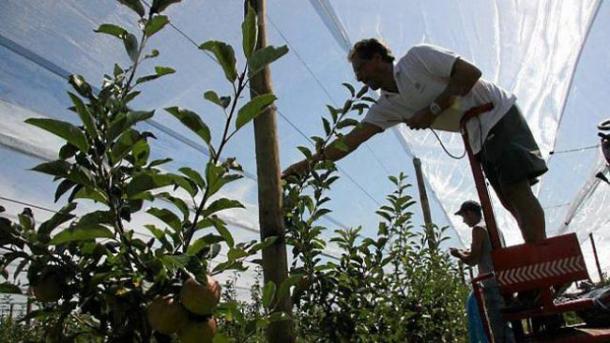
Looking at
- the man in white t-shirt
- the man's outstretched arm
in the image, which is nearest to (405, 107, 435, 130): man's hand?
the man in white t-shirt

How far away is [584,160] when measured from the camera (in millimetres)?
10648

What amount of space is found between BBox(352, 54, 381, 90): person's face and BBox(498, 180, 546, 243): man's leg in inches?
31.4

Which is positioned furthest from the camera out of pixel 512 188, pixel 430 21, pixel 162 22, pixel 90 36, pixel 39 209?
pixel 430 21

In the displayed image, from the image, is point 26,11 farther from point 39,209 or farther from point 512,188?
point 512,188

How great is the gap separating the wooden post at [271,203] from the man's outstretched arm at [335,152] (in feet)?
0.76

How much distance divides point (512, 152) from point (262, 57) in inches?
55.9

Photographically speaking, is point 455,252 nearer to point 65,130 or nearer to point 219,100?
point 219,100

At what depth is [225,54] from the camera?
734mm

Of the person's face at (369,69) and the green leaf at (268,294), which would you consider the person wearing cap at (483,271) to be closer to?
the person's face at (369,69)

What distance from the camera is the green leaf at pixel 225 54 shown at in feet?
2.39

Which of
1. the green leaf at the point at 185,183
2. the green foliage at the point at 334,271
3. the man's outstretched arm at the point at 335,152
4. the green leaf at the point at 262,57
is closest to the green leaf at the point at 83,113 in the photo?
the green leaf at the point at 185,183

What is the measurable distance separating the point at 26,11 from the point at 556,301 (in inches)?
114

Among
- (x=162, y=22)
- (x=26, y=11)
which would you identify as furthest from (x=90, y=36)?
(x=162, y=22)

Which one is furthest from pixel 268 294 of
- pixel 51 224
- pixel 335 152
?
pixel 335 152
